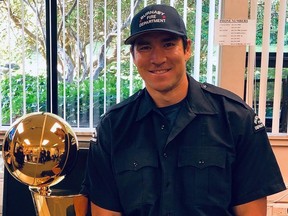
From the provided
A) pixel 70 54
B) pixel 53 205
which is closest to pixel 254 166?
pixel 53 205

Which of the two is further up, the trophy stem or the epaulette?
the epaulette

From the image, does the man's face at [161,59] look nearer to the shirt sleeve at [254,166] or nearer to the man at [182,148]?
the man at [182,148]

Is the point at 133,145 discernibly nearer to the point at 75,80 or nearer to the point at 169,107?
the point at 169,107

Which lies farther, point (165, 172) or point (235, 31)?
point (235, 31)

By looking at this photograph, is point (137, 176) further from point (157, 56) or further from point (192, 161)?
point (157, 56)

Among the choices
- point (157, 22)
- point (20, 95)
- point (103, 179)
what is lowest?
point (103, 179)

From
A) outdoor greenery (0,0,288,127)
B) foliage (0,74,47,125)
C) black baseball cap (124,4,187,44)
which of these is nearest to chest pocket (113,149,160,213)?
black baseball cap (124,4,187,44)

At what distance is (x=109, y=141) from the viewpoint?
1.32 metres

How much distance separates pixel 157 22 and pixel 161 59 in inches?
4.4

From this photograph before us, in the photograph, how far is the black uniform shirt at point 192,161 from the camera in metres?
1.22

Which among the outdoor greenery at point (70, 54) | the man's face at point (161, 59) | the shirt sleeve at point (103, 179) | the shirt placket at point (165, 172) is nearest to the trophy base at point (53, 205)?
the shirt sleeve at point (103, 179)

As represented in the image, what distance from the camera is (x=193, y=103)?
4.19 feet

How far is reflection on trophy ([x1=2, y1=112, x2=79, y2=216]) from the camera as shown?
115 centimetres

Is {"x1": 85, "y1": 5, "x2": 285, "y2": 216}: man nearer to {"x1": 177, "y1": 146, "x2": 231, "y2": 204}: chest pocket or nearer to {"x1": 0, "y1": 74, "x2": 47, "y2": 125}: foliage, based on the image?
{"x1": 177, "y1": 146, "x2": 231, "y2": 204}: chest pocket
